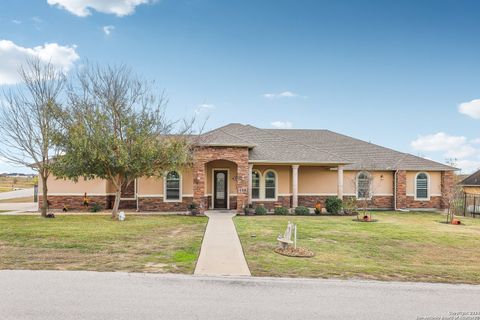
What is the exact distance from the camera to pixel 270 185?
22375 millimetres

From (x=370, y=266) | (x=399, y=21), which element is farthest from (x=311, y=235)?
(x=399, y=21)

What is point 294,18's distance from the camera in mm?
19281

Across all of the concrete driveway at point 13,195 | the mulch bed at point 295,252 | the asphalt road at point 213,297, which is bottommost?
the concrete driveway at point 13,195

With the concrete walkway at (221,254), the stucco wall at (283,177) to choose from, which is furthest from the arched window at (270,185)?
the concrete walkway at (221,254)

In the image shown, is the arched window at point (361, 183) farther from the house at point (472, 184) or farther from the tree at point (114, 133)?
the house at point (472, 184)

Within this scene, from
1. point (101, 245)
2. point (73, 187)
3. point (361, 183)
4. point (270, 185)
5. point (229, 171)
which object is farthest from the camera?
point (361, 183)

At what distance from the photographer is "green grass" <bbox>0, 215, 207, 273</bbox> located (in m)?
7.97

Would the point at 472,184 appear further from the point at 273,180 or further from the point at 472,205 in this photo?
the point at 273,180

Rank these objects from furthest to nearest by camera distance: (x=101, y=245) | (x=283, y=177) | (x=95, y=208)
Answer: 1. (x=283, y=177)
2. (x=95, y=208)
3. (x=101, y=245)

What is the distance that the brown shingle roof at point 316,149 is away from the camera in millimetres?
20922

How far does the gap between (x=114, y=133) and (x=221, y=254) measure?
9.71 meters

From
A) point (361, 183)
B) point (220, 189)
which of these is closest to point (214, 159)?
point (220, 189)

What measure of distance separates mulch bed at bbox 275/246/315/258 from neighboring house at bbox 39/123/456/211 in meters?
9.71

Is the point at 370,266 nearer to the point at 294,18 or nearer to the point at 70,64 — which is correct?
the point at 294,18
